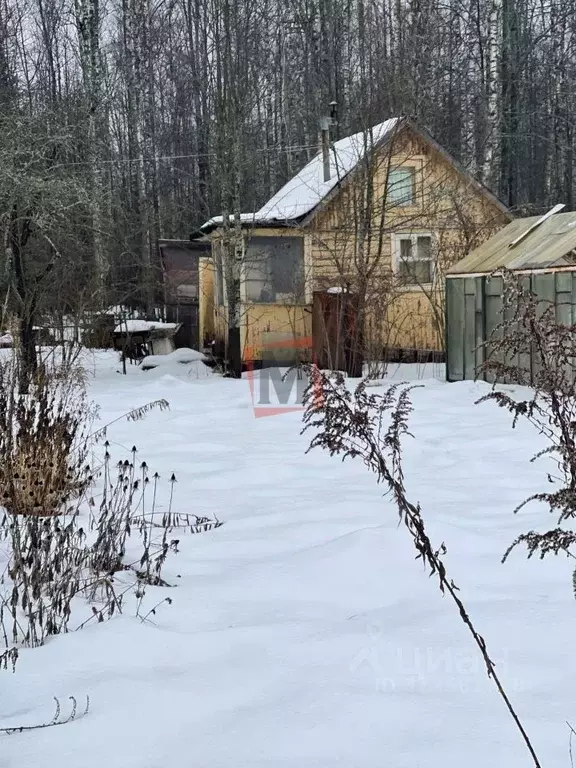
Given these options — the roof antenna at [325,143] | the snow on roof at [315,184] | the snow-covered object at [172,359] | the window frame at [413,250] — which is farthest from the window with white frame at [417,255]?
the snow-covered object at [172,359]

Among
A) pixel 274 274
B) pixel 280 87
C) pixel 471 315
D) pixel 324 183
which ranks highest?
pixel 280 87

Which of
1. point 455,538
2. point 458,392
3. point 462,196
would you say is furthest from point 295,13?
point 455,538

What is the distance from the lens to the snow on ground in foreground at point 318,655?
7.34 feet

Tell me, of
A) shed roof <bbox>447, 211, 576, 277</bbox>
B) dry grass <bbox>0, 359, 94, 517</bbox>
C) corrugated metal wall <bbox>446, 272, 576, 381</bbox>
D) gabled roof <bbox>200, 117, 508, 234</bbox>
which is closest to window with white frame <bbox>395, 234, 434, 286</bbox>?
gabled roof <bbox>200, 117, 508, 234</bbox>

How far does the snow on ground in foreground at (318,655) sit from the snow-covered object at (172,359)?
35.9 ft

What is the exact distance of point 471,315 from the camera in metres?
12.2

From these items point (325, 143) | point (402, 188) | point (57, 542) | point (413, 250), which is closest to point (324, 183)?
point (325, 143)

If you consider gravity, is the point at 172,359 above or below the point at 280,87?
below

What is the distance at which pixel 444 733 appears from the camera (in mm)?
2283

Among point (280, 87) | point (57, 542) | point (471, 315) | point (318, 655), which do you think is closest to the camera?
point (318, 655)

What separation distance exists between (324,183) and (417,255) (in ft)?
8.23

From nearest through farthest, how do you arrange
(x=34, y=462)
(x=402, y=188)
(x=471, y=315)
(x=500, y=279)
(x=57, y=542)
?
(x=57, y=542), (x=34, y=462), (x=500, y=279), (x=471, y=315), (x=402, y=188)

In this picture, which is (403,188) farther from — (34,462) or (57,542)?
(57,542)

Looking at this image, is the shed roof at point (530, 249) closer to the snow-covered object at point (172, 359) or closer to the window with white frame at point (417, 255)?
the window with white frame at point (417, 255)
